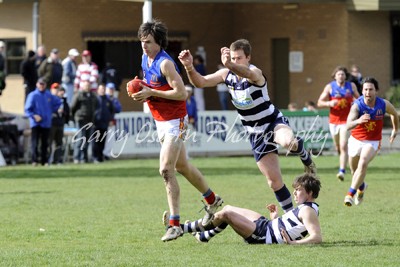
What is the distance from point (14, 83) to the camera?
108 feet

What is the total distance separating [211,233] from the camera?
37.9 ft

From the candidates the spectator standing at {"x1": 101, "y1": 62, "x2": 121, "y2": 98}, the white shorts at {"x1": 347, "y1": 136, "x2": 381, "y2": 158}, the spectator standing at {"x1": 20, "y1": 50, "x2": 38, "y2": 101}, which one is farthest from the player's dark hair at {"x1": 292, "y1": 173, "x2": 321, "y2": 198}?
A: the spectator standing at {"x1": 101, "y1": 62, "x2": 121, "y2": 98}

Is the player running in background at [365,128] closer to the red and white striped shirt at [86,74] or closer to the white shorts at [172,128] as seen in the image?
the white shorts at [172,128]

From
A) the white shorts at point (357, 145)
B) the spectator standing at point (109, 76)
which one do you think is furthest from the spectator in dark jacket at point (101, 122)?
the white shorts at point (357, 145)

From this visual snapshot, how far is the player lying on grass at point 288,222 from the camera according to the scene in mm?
11078

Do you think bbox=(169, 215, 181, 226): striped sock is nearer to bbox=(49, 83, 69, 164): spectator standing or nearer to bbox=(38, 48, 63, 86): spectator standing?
bbox=(49, 83, 69, 164): spectator standing

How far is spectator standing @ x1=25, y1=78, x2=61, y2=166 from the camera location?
25.4m

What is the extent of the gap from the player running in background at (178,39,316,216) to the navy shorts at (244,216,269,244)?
89cm

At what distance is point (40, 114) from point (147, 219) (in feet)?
37.9

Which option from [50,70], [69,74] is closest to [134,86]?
[50,70]

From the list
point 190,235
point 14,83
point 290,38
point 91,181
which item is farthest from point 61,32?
point 190,235

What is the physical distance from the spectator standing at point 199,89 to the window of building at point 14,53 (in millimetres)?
5202

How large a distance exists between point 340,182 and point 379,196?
2842 millimetres

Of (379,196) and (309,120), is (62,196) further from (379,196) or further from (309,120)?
(309,120)
